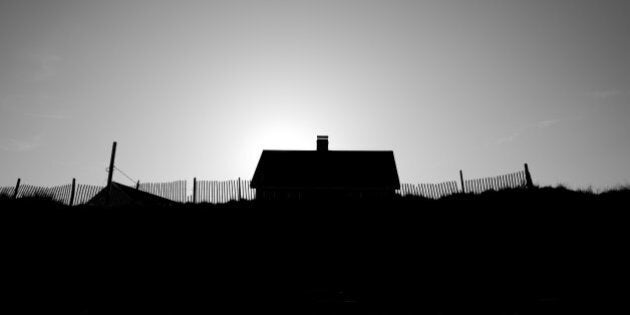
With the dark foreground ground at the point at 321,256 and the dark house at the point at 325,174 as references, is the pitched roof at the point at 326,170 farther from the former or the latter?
the dark foreground ground at the point at 321,256

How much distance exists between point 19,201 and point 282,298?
11.9 meters

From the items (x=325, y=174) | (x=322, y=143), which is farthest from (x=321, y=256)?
(x=322, y=143)

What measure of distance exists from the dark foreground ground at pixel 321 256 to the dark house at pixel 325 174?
8379mm

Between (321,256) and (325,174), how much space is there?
12.9m

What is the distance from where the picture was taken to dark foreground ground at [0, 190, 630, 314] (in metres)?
9.17

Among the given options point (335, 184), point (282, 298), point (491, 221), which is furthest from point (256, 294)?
point (335, 184)

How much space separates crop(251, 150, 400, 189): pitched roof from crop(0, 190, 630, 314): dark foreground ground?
9119mm

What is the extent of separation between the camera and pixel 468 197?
1405 cm

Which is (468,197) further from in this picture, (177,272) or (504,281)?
(177,272)

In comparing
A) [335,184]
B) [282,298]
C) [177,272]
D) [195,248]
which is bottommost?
[282,298]

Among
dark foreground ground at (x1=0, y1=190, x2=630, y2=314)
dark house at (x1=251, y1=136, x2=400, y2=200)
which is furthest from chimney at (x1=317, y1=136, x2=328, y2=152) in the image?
dark foreground ground at (x1=0, y1=190, x2=630, y2=314)

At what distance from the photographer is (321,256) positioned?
1152 cm

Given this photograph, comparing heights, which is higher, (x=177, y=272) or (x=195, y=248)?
(x=195, y=248)

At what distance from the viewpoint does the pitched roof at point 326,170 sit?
2314cm
